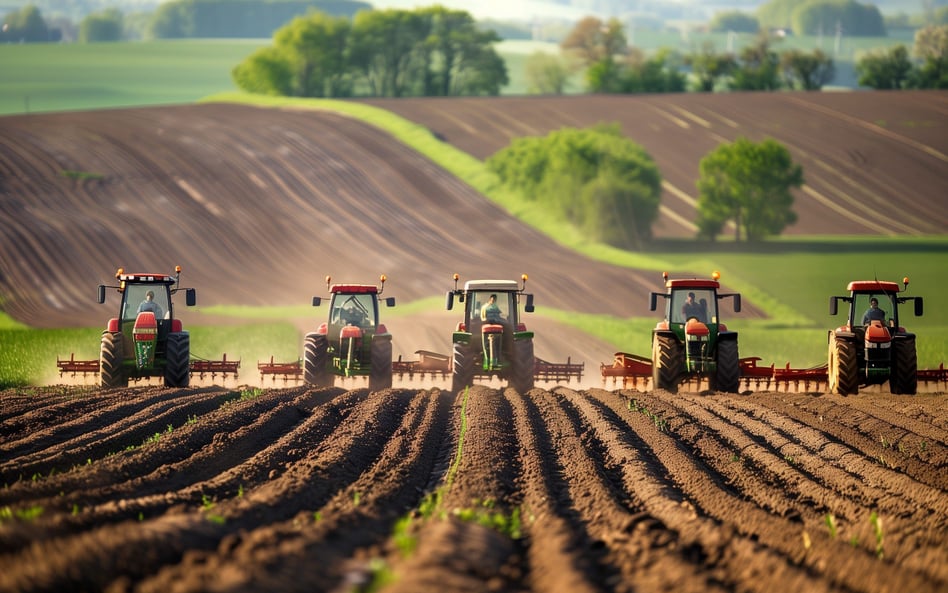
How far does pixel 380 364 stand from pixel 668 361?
526 centimetres

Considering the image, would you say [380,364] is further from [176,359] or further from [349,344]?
[176,359]

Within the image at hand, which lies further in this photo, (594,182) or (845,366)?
(594,182)

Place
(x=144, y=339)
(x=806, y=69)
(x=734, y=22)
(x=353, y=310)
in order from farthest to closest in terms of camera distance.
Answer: (x=734, y=22) → (x=806, y=69) → (x=353, y=310) → (x=144, y=339)

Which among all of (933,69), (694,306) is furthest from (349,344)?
(933,69)

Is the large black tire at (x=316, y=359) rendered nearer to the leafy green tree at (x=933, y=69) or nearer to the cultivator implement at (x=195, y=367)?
the cultivator implement at (x=195, y=367)

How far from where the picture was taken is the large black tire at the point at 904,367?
2305cm

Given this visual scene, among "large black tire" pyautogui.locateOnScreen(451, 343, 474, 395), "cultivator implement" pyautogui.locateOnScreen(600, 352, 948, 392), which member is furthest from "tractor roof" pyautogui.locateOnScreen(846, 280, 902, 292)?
"large black tire" pyautogui.locateOnScreen(451, 343, 474, 395)

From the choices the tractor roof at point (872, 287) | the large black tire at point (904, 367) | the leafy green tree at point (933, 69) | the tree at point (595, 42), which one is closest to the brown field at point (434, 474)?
the large black tire at point (904, 367)

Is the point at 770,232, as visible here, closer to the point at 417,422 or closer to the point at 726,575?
the point at 417,422

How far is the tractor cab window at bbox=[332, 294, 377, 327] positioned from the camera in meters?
23.4

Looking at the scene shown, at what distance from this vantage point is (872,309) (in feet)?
77.5

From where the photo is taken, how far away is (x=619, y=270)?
1813 inches

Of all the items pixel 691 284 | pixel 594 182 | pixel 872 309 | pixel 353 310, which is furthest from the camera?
pixel 594 182

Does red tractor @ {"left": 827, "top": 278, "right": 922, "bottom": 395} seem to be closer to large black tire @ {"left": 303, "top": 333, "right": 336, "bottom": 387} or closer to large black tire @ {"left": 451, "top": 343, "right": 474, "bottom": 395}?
large black tire @ {"left": 451, "top": 343, "right": 474, "bottom": 395}
